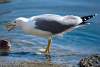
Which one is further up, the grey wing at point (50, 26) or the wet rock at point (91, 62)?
the grey wing at point (50, 26)

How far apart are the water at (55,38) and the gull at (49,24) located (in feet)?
0.33

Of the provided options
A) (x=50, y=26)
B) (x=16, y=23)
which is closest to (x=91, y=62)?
(x=50, y=26)

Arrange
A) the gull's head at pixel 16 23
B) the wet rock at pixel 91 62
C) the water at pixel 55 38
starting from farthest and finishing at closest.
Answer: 1. the gull's head at pixel 16 23
2. the water at pixel 55 38
3. the wet rock at pixel 91 62

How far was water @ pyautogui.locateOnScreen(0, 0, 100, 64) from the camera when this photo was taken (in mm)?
2838

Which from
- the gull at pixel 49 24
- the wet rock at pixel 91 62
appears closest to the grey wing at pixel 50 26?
the gull at pixel 49 24

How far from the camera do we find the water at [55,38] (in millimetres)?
2838

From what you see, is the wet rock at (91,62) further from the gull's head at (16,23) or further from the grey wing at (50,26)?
the gull's head at (16,23)

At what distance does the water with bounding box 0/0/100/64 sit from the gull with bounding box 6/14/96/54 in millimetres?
101

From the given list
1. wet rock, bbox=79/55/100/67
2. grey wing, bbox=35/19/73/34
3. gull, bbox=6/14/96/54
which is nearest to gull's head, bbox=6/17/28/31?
gull, bbox=6/14/96/54

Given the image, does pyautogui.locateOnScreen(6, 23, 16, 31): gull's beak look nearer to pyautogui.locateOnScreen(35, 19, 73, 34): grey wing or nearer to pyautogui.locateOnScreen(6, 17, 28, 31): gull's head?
pyautogui.locateOnScreen(6, 17, 28, 31): gull's head

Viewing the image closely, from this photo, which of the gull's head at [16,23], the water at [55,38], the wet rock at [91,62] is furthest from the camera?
the gull's head at [16,23]

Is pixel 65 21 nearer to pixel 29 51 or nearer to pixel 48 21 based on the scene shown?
pixel 48 21

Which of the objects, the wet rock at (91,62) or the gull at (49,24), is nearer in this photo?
the wet rock at (91,62)

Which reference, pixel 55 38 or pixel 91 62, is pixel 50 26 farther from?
pixel 91 62
